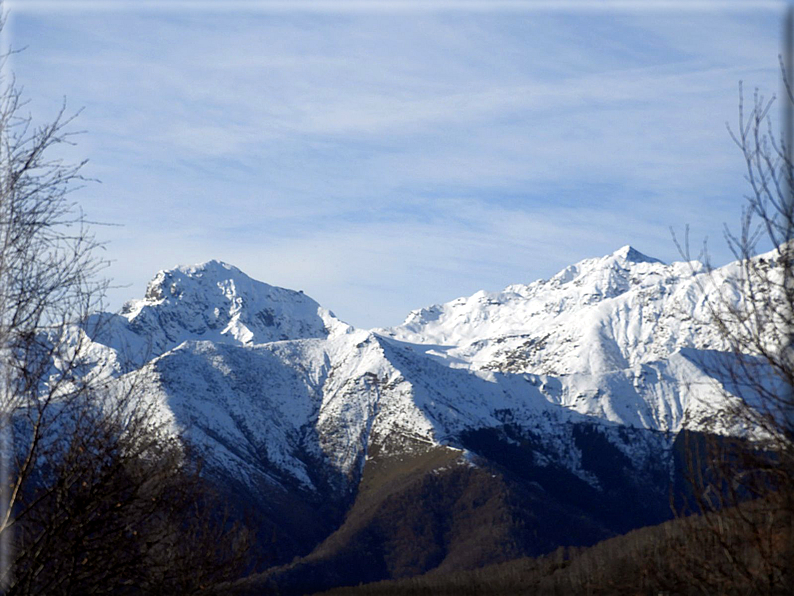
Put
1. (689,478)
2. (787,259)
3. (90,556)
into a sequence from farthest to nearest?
(90,556)
(689,478)
(787,259)

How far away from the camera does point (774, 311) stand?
15.4 metres

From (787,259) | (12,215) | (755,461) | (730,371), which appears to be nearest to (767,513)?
(755,461)

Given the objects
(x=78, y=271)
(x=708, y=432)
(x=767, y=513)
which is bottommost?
(x=767, y=513)

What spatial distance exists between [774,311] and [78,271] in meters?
10.9

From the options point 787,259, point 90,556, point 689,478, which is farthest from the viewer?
point 90,556

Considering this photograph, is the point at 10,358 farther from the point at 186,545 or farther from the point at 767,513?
the point at 186,545

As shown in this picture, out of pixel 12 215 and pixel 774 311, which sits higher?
pixel 12 215

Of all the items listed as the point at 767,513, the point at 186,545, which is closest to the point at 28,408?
the point at 767,513

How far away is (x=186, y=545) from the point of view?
3912 cm

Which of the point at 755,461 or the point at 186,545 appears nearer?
the point at 755,461

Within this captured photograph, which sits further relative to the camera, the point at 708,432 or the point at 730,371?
the point at 708,432

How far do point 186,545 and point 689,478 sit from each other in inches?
1063

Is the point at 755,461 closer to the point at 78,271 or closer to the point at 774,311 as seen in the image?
the point at 774,311

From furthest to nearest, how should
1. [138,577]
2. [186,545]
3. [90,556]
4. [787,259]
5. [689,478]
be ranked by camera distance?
[186,545] → [138,577] → [90,556] → [689,478] → [787,259]
